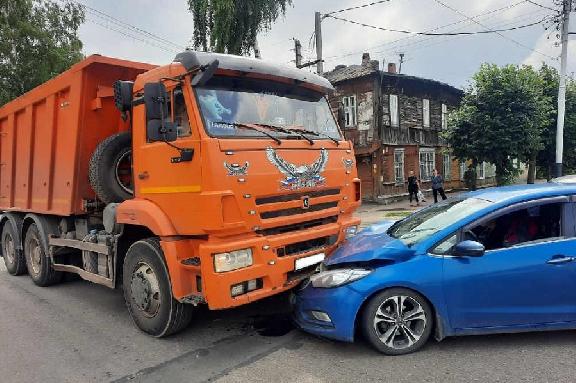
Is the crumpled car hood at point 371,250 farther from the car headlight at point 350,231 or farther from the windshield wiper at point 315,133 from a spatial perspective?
the windshield wiper at point 315,133

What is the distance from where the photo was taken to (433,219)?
4.51m

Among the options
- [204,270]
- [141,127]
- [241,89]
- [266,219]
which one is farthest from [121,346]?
[241,89]

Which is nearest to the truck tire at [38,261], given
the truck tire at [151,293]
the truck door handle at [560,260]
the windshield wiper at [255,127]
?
the truck tire at [151,293]

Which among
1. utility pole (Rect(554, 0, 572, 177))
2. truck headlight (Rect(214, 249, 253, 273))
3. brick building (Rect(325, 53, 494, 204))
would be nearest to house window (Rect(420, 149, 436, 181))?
brick building (Rect(325, 53, 494, 204))

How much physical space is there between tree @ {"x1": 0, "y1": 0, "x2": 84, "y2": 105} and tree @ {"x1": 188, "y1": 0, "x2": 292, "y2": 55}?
33.7 feet

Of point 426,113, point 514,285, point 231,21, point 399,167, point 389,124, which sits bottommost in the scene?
point 514,285

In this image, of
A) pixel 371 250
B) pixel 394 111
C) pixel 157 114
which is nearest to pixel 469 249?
pixel 371 250

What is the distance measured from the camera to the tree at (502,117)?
17.7 meters

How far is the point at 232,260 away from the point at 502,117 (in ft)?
56.0

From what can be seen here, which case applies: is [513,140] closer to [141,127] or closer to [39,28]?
[141,127]

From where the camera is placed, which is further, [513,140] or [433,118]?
[433,118]

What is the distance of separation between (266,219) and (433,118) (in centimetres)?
2484

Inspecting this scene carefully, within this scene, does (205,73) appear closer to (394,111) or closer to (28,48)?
(394,111)

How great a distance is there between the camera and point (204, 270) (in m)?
3.92
